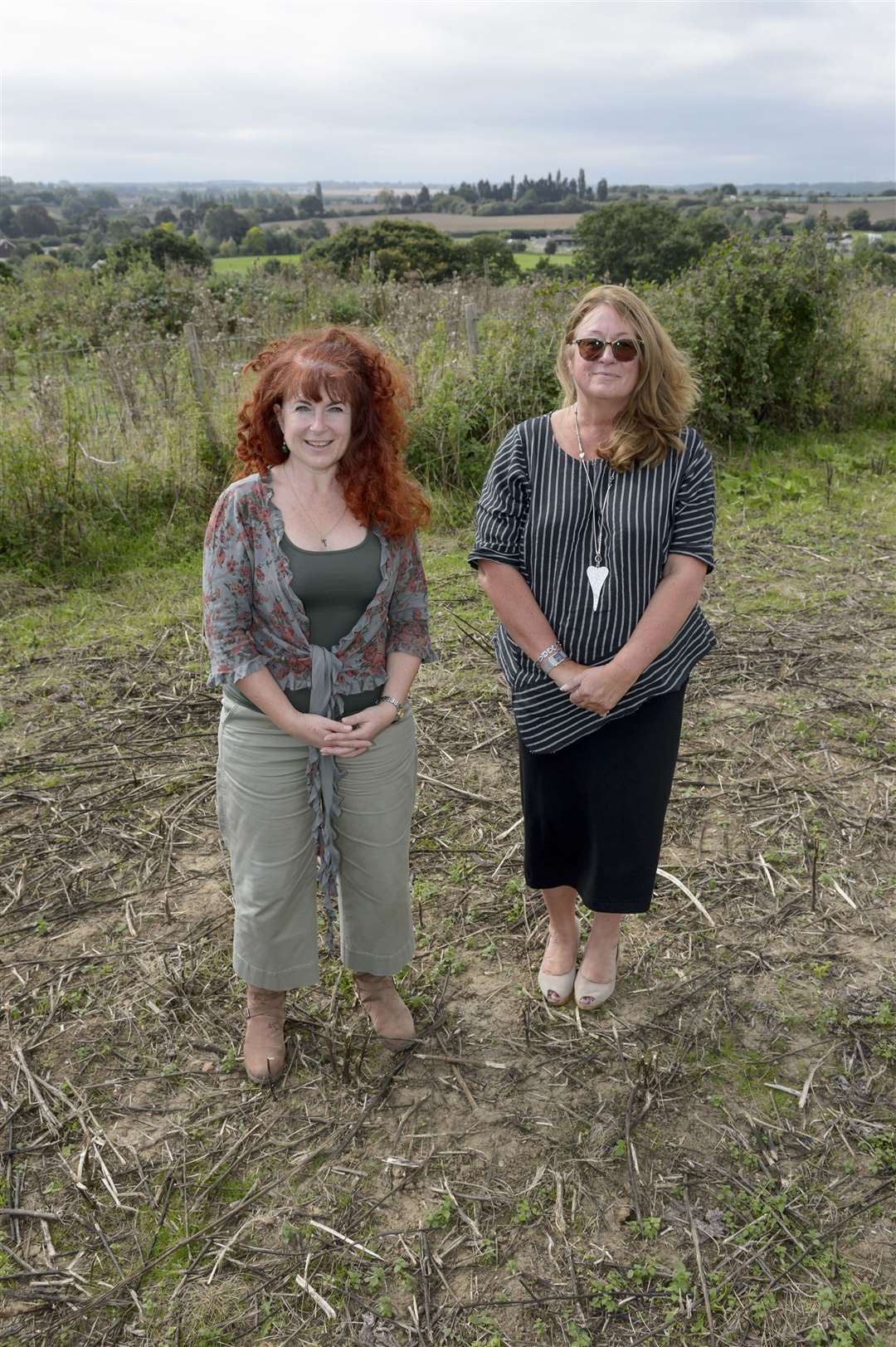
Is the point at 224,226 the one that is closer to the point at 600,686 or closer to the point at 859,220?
the point at 859,220

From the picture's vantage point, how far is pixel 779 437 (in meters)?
9.13

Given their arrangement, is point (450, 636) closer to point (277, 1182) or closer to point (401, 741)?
point (401, 741)

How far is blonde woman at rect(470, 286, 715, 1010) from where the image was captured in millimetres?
2285

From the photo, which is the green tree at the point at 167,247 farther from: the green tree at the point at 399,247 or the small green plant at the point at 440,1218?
the small green plant at the point at 440,1218

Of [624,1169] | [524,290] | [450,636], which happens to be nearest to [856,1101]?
[624,1169]

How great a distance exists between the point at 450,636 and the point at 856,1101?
345 cm

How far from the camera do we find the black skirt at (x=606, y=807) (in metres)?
2.49

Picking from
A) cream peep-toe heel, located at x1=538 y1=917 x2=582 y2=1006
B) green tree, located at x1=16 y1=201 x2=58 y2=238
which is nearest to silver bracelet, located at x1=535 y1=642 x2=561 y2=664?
cream peep-toe heel, located at x1=538 y1=917 x2=582 y2=1006

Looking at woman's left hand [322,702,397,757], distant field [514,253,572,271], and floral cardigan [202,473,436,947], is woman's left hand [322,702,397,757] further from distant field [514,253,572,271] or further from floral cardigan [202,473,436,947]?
distant field [514,253,572,271]

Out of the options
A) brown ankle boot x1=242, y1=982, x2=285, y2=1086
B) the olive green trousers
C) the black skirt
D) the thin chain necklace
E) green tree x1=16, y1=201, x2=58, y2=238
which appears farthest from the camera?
green tree x1=16, y1=201, x2=58, y2=238

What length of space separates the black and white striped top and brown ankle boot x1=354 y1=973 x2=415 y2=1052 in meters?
0.92

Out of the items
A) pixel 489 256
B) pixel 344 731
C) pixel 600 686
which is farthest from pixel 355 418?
pixel 489 256

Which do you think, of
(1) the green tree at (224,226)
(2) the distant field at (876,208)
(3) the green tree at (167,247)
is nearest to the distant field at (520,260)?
(3) the green tree at (167,247)

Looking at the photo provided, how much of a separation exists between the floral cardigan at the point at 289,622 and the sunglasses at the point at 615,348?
0.63 meters
